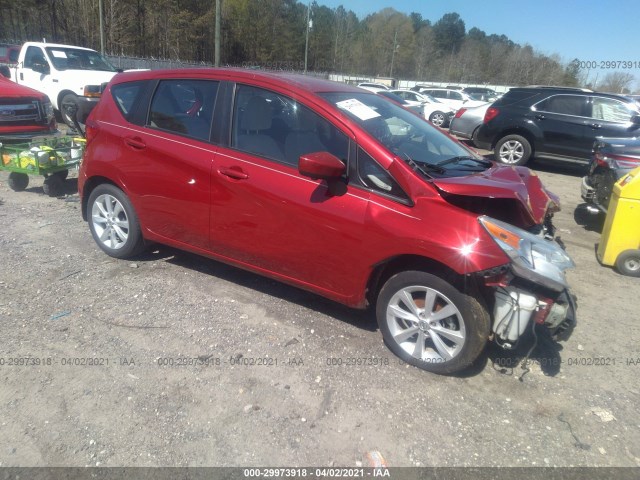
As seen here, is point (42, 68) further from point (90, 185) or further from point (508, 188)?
point (508, 188)

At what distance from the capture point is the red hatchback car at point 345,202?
289 centimetres

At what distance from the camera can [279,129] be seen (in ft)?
11.5

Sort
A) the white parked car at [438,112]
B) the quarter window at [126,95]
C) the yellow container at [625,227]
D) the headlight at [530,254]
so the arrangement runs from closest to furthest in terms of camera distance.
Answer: the headlight at [530,254]
the quarter window at [126,95]
the yellow container at [625,227]
the white parked car at [438,112]

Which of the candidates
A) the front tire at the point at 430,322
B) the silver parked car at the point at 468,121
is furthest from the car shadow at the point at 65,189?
the silver parked car at the point at 468,121

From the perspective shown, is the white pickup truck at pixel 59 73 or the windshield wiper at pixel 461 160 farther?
the white pickup truck at pixel 59 73

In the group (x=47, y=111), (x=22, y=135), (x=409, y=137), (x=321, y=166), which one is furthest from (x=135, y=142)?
(x=47, y=111)

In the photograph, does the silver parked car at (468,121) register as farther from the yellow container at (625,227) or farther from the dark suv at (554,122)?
the yellow container at (625,227)

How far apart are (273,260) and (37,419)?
1.75 metres

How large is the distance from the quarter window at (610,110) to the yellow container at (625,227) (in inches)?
224

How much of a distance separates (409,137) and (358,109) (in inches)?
18.0

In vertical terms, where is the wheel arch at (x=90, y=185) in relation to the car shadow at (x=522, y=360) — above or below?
above

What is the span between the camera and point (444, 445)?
2.56 metres

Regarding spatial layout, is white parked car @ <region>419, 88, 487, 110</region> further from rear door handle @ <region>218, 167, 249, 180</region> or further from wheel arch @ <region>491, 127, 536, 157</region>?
rear door handle @ <region>218, 167, 249, 180</region>

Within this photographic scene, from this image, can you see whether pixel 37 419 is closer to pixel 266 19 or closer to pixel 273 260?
pixel 273 260
